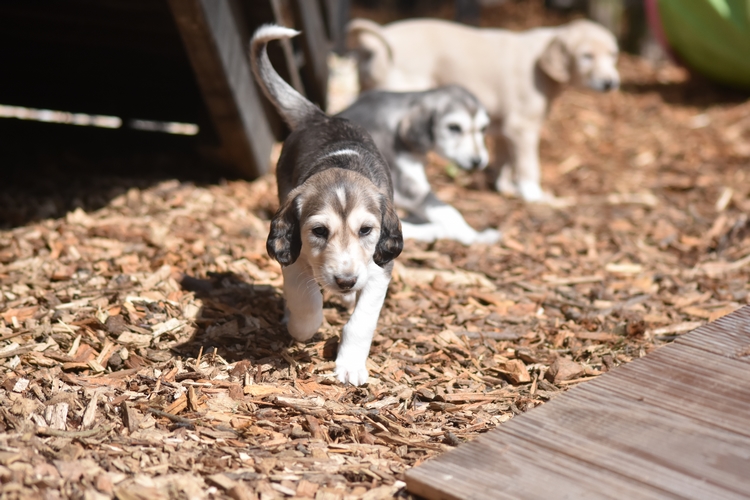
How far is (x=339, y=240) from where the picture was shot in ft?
12.3

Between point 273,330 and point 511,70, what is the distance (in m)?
5.11

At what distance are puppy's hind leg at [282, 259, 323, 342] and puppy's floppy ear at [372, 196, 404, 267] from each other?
0.36 meters

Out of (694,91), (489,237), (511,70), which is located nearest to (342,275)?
(489,237)

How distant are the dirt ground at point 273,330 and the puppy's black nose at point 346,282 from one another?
22.5 inches

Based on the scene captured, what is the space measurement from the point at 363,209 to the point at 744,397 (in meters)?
1.87

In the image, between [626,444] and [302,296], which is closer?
[626,444]

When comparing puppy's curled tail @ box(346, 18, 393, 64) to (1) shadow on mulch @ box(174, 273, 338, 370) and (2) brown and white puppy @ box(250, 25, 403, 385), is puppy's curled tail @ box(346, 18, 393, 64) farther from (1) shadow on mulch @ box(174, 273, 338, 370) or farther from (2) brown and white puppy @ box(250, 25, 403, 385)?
(1) shadow on mulch @ box(174, 273, 338, 370)

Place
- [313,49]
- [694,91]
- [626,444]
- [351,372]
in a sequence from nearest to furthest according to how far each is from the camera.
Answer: [626,444]
[351,372]
[313,49]
[694,91]

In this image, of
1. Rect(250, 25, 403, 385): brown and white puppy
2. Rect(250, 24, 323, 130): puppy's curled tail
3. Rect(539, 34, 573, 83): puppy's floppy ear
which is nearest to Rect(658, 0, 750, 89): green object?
Rect(539, 34, 573, 83): puppy's floppy ear

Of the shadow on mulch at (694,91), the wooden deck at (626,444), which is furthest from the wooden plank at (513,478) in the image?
the shadow on mulch at (694,91)

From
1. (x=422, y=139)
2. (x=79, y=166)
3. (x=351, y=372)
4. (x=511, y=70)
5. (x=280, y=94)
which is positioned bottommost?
(x=351, y=372)

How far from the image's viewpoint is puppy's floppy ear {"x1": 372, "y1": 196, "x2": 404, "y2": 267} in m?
3.92

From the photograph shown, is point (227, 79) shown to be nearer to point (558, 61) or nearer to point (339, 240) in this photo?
point (339, 240)

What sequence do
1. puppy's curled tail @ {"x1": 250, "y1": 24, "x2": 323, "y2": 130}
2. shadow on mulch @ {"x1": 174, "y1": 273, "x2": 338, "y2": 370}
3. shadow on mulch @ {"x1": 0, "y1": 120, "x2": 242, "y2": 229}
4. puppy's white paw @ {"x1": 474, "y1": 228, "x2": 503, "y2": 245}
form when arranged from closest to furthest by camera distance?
1. shadow on mulch @ {"x1": 174, "y1": 273, "x2": 338, "y2": 370}
2. puppy's curled tail @ {"x1": 250, "y1": 24, "x2": 323, "y2": 130}
3. shadow on mulch @ {"x1": 0, "y1": 120, "x2": 242, "y2": 229}
4. puppy's white paw @ {"x1": 474, "y1": 228, "x2": 503, "y2": 245}
